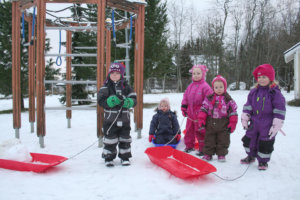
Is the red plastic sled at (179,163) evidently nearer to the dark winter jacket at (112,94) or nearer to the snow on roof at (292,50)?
the dark winter jacket at (112,94)

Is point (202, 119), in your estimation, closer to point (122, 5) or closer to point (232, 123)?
point (232, 123)

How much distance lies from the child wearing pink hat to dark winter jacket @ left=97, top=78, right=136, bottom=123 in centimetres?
120

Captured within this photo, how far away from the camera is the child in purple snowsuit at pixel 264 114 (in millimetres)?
3057

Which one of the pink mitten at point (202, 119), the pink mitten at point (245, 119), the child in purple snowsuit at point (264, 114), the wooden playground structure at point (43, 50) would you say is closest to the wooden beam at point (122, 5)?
the wooden playground structure at point (43, 50)

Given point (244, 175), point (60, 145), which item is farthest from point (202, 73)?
point (60, 145)

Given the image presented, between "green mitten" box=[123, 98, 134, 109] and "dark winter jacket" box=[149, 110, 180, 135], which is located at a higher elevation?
"green mitten" box=[123, 98, 134, 109]

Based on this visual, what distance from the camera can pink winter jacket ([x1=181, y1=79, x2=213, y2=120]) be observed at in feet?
12.9

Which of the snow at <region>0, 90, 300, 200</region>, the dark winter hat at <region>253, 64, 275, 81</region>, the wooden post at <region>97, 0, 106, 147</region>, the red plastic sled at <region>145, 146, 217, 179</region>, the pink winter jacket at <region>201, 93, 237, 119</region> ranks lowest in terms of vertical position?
the snow at <region>0, 90, 300, 200</region>

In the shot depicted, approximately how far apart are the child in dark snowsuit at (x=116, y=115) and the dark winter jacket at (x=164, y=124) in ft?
3.58

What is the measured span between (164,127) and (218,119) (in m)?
1.18

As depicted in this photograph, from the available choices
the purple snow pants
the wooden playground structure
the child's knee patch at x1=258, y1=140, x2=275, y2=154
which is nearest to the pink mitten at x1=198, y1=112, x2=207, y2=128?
the purple snow pants

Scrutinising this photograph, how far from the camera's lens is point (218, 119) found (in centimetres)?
352

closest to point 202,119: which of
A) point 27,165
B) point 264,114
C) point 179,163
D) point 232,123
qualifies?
point 232,123

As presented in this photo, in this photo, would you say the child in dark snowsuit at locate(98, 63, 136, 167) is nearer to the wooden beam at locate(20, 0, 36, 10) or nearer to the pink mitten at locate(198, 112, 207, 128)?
the pink mitten at locate(198, 112, 207, 128)
